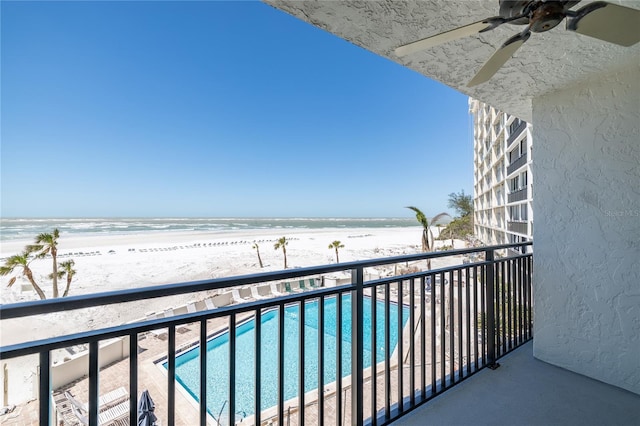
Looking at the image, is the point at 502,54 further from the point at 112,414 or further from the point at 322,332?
the point at 112,414

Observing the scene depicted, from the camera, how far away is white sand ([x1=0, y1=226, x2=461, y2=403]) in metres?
8.62

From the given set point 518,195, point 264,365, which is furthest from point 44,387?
point 518,195

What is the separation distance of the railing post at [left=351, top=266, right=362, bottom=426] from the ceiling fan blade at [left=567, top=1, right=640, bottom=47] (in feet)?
4.53

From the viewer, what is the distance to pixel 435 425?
1.55 metres

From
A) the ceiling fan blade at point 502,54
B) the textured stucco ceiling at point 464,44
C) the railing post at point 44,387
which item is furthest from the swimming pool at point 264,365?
the railing post at point 44,387

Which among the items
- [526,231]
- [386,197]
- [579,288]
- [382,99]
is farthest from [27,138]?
[386,197]

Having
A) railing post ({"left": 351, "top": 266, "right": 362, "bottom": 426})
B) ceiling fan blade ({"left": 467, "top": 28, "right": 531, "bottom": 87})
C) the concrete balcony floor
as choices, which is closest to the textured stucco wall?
the concrete balcony floor

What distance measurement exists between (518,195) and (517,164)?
4.37 ft

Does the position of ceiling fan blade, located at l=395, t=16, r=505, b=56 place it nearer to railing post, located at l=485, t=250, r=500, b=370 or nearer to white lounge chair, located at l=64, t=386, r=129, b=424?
railing post, located at l=485, t=250, r=500, b=370

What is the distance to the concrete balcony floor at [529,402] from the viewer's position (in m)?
1.60

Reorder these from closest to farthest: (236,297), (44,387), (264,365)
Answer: (44,387) < (264,365) < (236,297)

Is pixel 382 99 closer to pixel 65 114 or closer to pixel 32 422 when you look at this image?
pixel 32 422

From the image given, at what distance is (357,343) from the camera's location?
1.42m

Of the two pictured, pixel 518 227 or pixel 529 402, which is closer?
pixel 529 402
